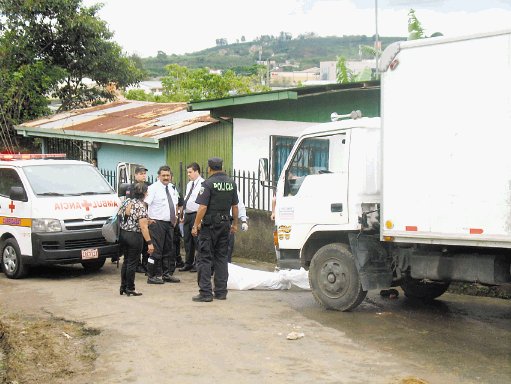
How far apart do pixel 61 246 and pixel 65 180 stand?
1.42 m

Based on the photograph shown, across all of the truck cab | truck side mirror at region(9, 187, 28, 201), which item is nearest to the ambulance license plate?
truck side mirror at region(9, 187, 28, 201)

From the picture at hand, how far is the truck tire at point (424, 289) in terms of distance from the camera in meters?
10.5

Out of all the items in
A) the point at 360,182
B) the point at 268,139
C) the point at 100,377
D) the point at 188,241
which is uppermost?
the point at 268,139

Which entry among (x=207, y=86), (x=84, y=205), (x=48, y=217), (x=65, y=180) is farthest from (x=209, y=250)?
(x=207, y=86)

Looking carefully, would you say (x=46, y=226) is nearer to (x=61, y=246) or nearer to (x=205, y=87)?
(x=61, y=246)

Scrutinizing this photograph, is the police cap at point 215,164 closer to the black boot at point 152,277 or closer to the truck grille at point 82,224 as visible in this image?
the black boot at point 152,277

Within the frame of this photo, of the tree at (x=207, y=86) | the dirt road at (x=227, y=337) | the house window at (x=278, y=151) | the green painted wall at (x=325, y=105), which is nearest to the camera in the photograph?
the dirt road at (x=227, y=337)

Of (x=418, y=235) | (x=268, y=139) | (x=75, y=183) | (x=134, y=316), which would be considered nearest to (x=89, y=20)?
(x=268, y=139)

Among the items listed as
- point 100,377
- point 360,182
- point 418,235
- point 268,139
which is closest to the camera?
point 100,377

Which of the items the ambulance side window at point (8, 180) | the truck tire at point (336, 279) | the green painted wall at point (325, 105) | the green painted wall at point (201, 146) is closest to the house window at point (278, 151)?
the green painted wall at point (325, 105)

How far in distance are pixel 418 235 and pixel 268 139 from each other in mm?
8262

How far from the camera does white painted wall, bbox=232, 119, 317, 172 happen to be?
1625 centimetres

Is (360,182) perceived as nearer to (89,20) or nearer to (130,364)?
(130,364)

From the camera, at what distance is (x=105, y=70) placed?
997 inches
